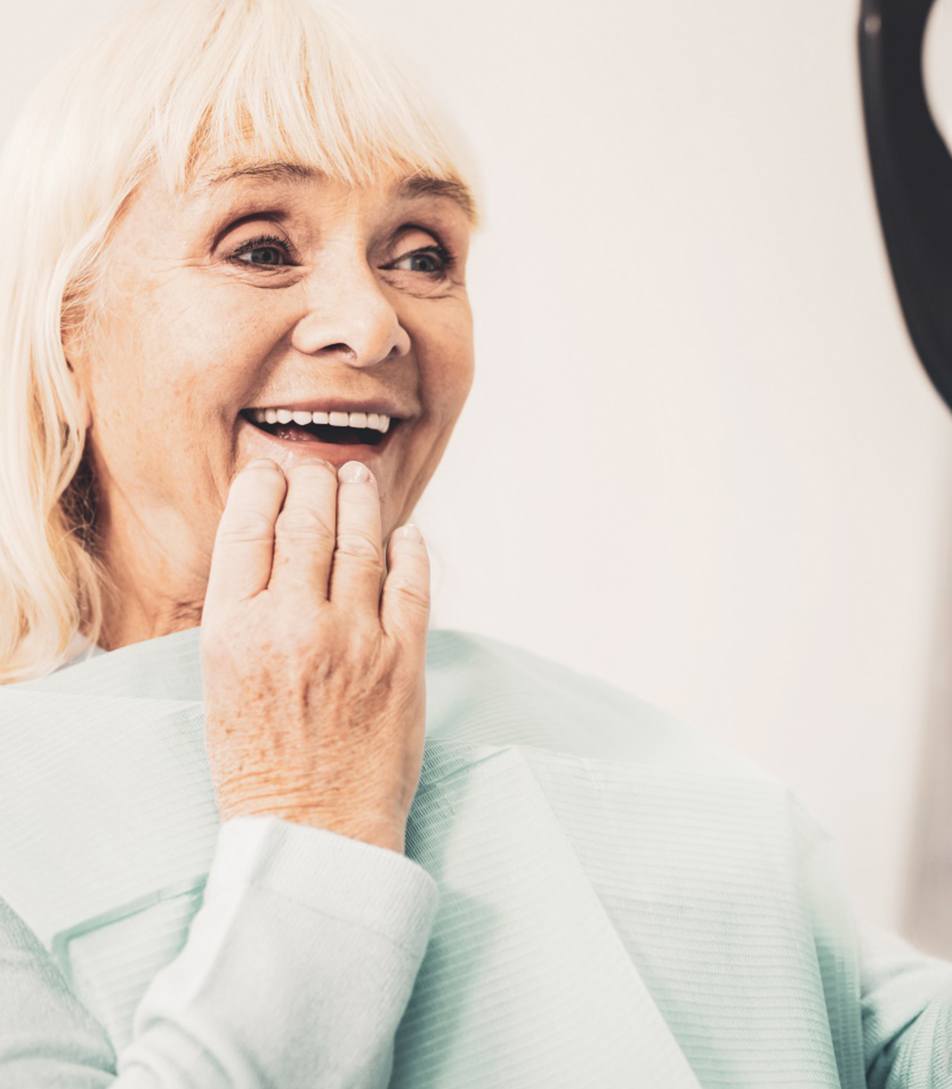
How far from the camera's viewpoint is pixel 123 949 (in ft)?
2.55

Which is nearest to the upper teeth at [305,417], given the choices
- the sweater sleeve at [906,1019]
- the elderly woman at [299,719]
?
the elderly woman at [299,719]

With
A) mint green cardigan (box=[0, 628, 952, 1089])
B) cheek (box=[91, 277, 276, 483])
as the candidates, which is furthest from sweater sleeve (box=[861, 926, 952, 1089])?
cheek (box=[91, 277, 276, 483])

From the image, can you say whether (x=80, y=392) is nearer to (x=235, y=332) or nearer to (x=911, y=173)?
(x=235, y=332)

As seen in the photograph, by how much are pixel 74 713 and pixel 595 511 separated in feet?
3.71

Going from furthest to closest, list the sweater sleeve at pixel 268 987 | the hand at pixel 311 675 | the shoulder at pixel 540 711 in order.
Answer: the shoulder at pixel 540 711
the hand at pixel 311 675
the sweater sleeve at pixel 268 987

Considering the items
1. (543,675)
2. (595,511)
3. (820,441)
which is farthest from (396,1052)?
(820,441)

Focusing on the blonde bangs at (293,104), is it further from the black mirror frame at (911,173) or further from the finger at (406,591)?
the black mirror frame at (911,173)

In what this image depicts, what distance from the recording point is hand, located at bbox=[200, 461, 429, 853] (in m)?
0.78

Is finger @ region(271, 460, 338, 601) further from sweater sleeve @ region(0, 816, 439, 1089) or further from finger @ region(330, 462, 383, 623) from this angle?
sweater sleeve @ region(0, 816, 439, 1089)

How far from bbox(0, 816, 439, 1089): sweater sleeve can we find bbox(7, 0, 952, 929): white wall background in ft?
3.34

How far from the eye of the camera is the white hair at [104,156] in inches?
37.7

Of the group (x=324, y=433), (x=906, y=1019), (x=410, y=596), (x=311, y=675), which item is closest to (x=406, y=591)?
(x=410, y=596)

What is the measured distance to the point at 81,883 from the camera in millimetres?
796

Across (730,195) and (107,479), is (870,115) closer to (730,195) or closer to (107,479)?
(107,479)
